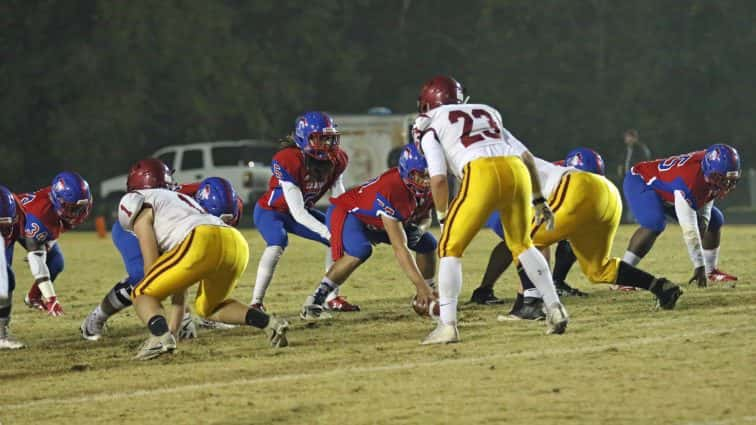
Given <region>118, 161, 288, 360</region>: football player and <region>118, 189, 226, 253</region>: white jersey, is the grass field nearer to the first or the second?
<region>118, 161, 288, 360</region>: football player

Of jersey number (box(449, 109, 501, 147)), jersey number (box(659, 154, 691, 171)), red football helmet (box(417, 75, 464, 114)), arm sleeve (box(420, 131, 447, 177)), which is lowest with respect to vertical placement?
jersey number (box(659, 154, 691, 171))

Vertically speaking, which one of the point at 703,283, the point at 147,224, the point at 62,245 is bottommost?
the point at 62,245

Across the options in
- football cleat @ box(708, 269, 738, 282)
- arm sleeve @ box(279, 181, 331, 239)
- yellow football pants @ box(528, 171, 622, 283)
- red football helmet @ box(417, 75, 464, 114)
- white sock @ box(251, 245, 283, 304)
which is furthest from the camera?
football cleat @ box(708, 269, 738, 282)

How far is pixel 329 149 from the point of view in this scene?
11602 mm

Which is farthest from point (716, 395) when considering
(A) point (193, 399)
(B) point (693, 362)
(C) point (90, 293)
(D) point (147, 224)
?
(C) point (90, 293)

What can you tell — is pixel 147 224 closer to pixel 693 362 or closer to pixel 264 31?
pixel 693 362

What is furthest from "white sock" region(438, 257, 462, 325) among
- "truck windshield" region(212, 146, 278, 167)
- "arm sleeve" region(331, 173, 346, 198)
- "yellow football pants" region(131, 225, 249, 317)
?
"truck windshield" region(212, 146, 278, 167)

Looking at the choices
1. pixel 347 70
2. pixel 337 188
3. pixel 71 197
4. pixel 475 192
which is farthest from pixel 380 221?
pixel 347 70

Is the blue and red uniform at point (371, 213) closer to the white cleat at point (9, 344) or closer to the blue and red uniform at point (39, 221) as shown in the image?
the blue and red uniform at point (39, 221)

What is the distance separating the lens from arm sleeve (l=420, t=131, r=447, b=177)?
30.3ft

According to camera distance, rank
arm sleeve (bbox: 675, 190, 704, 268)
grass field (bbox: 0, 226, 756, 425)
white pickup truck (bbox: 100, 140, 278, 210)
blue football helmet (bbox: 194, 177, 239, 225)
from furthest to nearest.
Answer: white pickup truck (bbox: 100, 140, 278, 210) → arm sleeve (bbox: 675, 190, 704, 268) → blue football helmet (bbox: 194, 177, 239, 225) → grass field (bbox: 0, 226, 756, 425)

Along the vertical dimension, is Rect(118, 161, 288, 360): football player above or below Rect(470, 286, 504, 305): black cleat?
above

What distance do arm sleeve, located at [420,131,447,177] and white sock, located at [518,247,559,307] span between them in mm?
736

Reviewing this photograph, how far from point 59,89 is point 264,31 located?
553 centimetres
